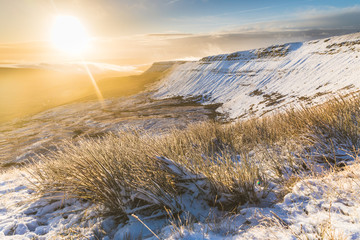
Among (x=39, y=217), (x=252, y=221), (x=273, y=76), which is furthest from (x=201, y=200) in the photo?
(x=273, y=76)

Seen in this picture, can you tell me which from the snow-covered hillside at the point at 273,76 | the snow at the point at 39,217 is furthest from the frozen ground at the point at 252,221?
the snow-covered hillside at the point at 273,76

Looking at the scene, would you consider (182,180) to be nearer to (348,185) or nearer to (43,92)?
(348,185)

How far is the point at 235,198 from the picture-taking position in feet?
7.06

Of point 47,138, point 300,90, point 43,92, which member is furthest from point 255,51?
point 43,92

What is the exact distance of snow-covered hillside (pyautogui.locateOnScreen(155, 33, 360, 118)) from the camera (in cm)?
2488

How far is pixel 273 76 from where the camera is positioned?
36.3m

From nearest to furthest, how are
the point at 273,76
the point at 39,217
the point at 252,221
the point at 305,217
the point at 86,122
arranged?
the point at 305,217
the point at 252,221
the point at 39,217
the point at 86,122
the point at 273,76

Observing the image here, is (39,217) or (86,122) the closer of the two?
(39,217)

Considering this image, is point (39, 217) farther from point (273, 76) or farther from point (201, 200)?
point (273, 76)

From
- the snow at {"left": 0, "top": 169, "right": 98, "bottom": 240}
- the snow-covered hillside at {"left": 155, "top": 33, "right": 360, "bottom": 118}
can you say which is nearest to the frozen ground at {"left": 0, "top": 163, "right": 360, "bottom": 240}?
the snow at {"left": 0, "top": 169, "right": 98, "bottom": 240}

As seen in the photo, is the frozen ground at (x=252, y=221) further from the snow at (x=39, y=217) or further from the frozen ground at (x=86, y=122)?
the frozen ground at (x=86, y=122)

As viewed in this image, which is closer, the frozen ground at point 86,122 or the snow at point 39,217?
the snow at point 39,217

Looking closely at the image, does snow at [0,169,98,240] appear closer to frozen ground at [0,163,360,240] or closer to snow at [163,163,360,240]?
frozen ground at [0,163,360,240]

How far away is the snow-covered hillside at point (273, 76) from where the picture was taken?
81.6 feet
